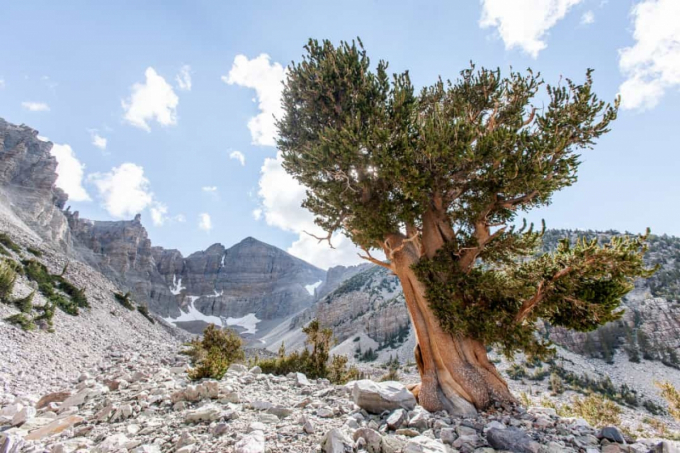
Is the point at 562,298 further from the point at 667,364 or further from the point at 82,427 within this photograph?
the point at 667,364

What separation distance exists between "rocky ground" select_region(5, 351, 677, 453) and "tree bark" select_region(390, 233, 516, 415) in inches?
20.6

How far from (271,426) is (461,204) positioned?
8189 mm

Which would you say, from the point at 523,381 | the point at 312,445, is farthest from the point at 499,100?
the point at 523,381

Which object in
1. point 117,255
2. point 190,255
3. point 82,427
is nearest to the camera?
point 82,427

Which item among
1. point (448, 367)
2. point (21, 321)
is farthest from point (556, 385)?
point (21, 321)

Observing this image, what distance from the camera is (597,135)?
8195 mm

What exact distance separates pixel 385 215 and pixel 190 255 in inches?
7911

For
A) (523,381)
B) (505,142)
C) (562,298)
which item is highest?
(505,142)

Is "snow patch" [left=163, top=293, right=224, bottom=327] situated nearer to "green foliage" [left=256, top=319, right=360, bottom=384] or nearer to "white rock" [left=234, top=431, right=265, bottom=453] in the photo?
"green foliage" [left=256, top=319, right=360, bottom=384]

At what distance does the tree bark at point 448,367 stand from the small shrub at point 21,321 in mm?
17382

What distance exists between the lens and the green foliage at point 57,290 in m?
22.0

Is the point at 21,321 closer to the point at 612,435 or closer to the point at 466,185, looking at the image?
the point at 466,185

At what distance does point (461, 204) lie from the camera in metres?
10.1

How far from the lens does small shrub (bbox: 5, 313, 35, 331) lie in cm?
1405
